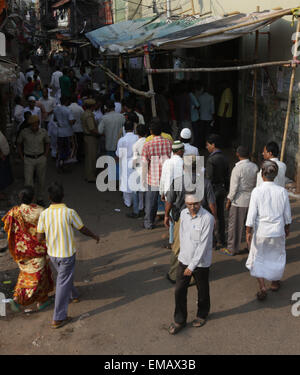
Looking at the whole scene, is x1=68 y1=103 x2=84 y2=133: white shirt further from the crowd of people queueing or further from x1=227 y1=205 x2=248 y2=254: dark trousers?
x1=227 y1=205 x2=248 y2=254: dark trousers

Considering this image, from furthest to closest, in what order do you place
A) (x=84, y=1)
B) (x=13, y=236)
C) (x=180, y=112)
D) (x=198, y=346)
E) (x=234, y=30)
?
(x=84, y=1) < (x=180, y=112) < (x=234, y=30) < (x=13, y=236) < (x=198, y=346)

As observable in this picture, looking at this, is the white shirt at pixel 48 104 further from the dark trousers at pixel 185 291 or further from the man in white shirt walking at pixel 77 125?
the dark trousers at pixel 185 291

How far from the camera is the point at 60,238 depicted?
4.58 metres

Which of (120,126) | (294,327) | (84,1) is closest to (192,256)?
(294,327)

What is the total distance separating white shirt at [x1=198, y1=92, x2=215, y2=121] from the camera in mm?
11742

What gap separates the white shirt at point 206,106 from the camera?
1174 cm

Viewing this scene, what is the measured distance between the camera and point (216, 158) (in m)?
6.11

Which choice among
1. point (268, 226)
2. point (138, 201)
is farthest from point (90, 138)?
point (268, 226)

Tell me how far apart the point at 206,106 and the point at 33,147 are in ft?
17.9

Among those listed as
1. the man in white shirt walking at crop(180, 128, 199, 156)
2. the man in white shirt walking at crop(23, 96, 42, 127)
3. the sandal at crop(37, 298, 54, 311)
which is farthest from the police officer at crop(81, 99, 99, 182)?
the sandal at crop(37, 298, 54, 311)

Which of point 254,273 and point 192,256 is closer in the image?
point 192,256

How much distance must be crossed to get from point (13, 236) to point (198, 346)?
7.35ft

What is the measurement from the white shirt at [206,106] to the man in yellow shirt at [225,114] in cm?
34

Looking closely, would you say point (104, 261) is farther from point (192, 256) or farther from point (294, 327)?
point (294, 327)
